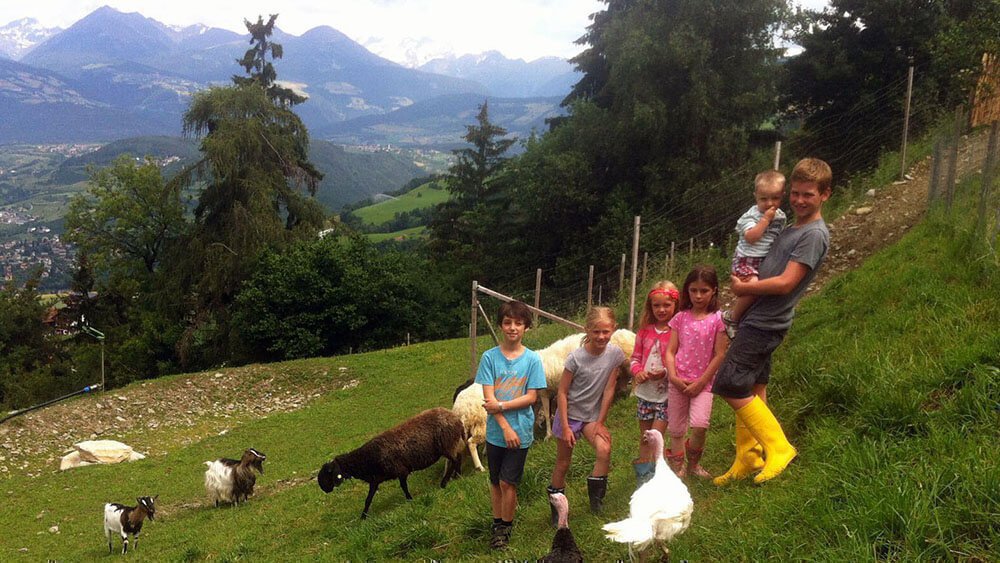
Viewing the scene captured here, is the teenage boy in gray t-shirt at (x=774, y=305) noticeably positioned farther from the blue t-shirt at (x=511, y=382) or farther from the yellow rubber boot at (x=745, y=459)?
the blue t-shirt at (x=511, y=382)

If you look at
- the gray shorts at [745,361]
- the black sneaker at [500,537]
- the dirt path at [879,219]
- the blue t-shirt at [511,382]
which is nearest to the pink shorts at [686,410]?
the gray shorts at [745,361]

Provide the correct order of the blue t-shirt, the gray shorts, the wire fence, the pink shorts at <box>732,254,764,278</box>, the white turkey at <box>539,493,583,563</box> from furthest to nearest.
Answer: the wire fence
the blue t-shirt
the pink shorts at <box>732,254,764,278</box>
the gray shorts
the white turkey at <box>539,493,583,563</box>

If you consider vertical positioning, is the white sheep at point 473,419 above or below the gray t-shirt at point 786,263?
below

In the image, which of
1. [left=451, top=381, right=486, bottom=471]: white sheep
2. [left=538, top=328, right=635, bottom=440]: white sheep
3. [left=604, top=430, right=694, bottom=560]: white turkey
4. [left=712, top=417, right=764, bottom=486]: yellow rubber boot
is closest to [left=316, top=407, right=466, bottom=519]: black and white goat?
[left=451, top=381, right=486, bottom=471]: white sheep

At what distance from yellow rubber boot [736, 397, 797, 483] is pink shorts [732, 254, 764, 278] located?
82 centimetres

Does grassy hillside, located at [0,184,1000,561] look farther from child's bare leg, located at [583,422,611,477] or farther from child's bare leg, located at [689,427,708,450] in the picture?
child's bare leg, located at [583,422,611,477]

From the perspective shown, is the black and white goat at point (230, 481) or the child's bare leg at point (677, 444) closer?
the child's bare leg at point (677, 444)

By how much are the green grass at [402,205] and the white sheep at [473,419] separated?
9261cm

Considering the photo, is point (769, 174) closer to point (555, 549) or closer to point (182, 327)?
point (555, 549)

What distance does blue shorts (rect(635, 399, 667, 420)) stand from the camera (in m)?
4.10

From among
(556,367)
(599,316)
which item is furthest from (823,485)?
(556,367)

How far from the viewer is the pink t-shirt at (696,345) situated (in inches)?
150

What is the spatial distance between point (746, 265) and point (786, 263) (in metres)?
0.31

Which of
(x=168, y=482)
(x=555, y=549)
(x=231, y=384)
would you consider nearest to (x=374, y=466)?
(x=555, y=549)
